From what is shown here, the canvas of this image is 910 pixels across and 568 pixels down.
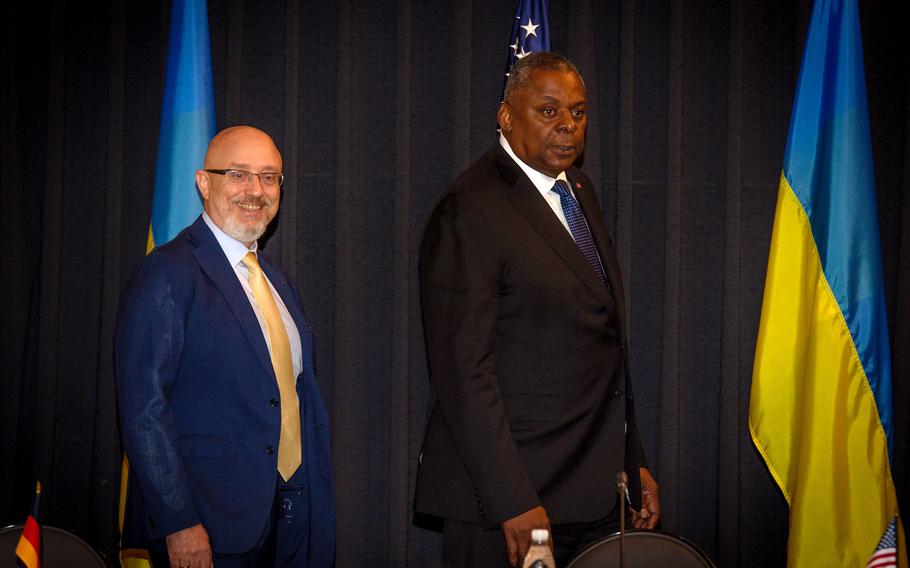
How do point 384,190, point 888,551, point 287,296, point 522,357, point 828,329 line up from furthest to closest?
point 384,190 → point 828,329 → point 287,296 → point 522,357 → point 888,551

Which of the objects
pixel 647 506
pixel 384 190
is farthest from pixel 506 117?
pixel 384 190

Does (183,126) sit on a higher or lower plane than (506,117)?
higher

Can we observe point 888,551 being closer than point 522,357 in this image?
Yes

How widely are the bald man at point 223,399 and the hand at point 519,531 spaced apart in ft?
1.94

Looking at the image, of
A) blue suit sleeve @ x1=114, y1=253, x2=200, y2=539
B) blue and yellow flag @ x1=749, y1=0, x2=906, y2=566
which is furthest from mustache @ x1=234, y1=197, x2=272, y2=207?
blue and yellow flag @ x1=749, y1=0, x2=906, y2=566

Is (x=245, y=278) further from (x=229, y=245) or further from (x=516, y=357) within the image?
(x=516, y=357)

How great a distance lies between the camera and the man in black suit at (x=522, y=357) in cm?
196

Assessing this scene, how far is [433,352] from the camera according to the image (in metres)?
2.03

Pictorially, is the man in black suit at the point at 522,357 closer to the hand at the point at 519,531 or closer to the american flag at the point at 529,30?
the hand at the point at 519,531

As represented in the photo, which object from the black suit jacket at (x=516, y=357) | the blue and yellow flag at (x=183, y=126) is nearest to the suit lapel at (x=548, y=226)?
the black suit jacket at (x=516, y=357)

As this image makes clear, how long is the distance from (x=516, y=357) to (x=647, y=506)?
0.65 meters

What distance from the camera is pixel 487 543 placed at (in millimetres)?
2080

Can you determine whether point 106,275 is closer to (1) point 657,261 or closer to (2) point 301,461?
(2) point 301,461

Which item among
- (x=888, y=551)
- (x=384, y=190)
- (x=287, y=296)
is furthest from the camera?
(x=384, y=190)
